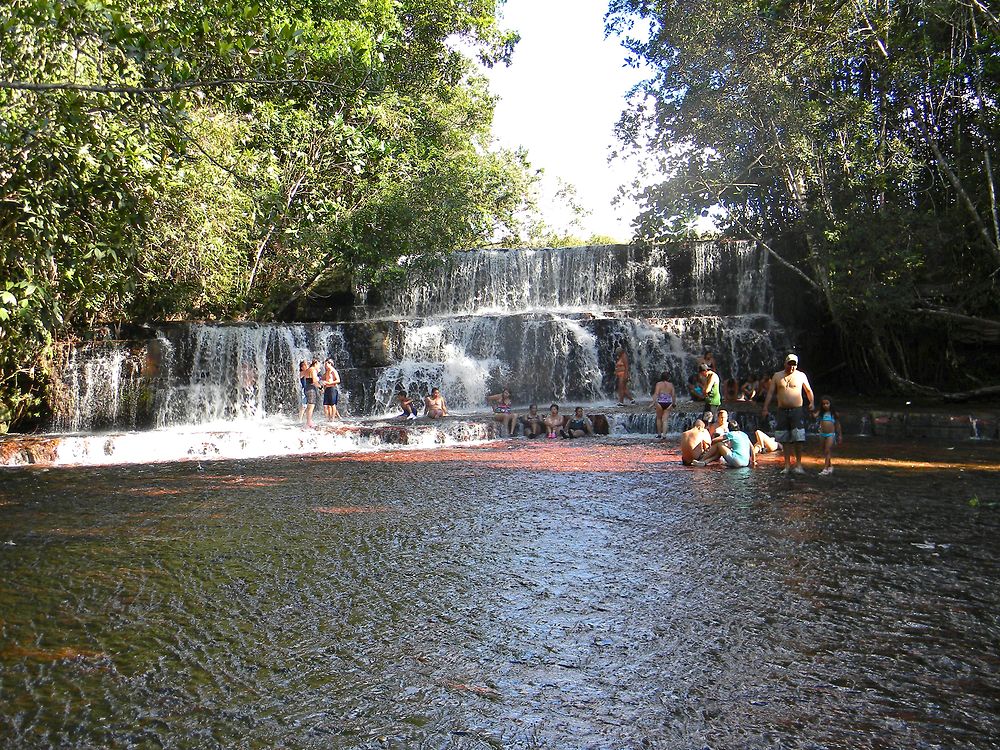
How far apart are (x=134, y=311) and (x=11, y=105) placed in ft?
40.9

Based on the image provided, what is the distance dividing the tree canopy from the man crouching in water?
7384 mm

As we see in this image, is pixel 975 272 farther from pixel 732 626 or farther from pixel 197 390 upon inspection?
pixel 197 390

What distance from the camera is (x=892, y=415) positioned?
1472cm

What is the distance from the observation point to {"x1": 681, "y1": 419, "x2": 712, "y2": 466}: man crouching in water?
10.7m

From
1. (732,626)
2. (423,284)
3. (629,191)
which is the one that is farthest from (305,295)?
(732,626)

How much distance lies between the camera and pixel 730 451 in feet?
34.7

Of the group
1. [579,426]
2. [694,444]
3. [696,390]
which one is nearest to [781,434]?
[694,444]

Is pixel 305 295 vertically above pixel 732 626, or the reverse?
pixel 305 295

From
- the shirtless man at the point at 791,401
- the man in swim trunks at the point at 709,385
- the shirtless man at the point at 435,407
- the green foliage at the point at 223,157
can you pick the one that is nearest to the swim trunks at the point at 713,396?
the man in swim trunks at the point at 709,385

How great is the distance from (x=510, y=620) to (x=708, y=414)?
743 cm

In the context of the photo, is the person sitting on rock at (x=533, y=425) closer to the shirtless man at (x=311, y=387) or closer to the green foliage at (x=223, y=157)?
the shirtless man at (x=311, y=387)

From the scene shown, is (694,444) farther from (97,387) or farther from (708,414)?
(97,387)

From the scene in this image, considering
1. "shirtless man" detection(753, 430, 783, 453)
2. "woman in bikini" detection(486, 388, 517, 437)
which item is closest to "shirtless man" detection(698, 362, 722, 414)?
"shirtless man" detection(753, 430, 783, 453)

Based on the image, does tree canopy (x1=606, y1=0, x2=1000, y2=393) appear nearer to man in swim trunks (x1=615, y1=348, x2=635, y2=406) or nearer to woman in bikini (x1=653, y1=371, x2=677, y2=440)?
man in swim trunks (x1=615, y1=348, x2=635, y2=406)
